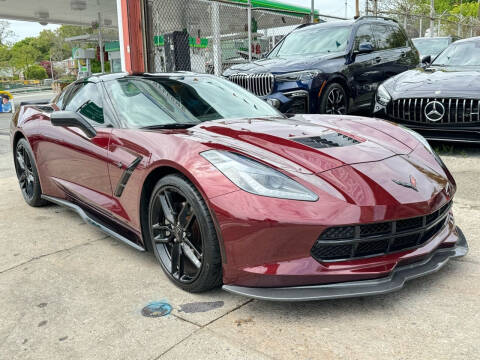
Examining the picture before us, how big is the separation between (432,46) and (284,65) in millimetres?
6753

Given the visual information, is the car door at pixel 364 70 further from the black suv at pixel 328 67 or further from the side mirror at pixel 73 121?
the side mirror at pixel 73 121

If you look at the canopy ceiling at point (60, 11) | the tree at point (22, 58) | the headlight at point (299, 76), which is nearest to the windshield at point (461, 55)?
the headlight at point (299, 76)

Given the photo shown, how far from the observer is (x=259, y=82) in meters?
6.62

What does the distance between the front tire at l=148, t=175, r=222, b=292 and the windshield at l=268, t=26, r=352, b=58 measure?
5.09m

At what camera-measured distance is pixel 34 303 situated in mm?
2598

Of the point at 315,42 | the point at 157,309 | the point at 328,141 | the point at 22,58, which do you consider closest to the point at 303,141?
the point at 328,141

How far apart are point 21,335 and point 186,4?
8.51m

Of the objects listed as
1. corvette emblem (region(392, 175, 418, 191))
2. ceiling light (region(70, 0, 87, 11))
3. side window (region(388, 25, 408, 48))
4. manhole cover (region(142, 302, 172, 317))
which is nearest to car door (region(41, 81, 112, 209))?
manhole cover (region(142, 302, 172, 317))

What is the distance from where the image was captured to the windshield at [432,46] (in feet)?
38.2

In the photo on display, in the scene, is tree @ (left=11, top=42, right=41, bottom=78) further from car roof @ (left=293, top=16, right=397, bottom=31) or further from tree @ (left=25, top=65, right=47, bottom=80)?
car roof @ (left=293, top=16, right=397, bottom=31)

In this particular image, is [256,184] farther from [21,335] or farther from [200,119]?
[21,335]

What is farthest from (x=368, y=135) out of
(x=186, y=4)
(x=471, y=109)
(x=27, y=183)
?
(x=186, y=4)

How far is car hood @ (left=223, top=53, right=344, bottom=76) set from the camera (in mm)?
6531

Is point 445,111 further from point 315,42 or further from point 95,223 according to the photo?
point 95,223
